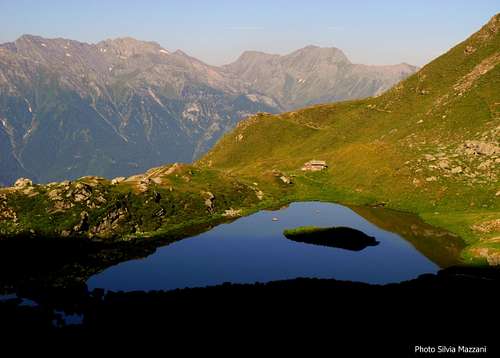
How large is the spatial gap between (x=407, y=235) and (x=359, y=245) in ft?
39.2

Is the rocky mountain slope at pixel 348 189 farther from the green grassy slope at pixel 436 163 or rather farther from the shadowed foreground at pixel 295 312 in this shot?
the shadowed foreground at pixel 295 312

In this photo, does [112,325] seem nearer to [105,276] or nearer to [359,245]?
[105,276]

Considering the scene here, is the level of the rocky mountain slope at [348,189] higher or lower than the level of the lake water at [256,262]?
higher

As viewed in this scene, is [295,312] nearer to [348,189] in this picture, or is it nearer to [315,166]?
[348,189]

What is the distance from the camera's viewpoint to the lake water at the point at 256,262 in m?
65.9

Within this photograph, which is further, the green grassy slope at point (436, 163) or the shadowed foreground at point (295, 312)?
the green grassy slope at point (436, 163)

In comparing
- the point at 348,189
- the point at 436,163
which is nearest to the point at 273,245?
the point at 348,189

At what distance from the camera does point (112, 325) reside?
1993 inches

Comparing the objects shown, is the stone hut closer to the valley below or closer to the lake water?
the valley below

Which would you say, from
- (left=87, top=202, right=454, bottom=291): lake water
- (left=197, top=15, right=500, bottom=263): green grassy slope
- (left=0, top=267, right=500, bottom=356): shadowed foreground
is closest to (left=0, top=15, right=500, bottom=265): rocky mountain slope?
(left=197, top=15, right=500, bottom=263): green grassy slope

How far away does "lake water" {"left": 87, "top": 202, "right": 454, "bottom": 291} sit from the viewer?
216ft

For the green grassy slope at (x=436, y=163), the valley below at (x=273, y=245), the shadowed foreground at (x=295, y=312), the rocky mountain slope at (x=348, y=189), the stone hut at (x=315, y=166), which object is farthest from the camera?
the stone hut at (x=315, y=166)

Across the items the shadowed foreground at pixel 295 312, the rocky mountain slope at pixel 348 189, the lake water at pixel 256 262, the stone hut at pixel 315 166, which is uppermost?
the stone hut at pixel 315 166

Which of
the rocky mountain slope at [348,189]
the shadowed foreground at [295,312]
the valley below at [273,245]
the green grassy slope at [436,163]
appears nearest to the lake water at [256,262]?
the valley below at [273,245]
